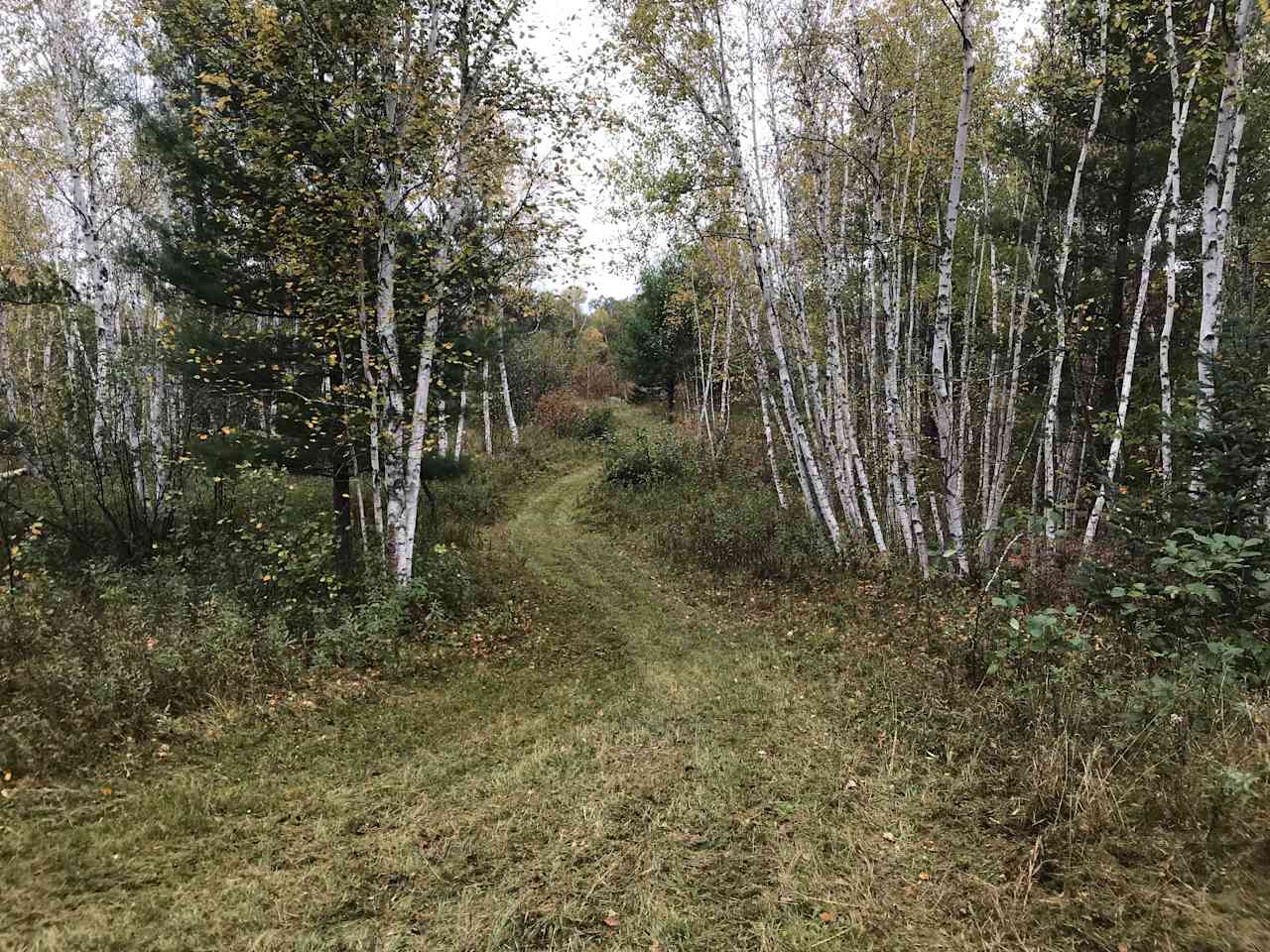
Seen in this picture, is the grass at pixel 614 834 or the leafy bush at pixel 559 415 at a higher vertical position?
the leafy bush at pixel 559 415

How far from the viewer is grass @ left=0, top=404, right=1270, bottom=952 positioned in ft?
8.78

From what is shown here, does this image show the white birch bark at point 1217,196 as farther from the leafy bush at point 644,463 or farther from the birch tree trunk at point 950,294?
the leafy bush at point 644,463

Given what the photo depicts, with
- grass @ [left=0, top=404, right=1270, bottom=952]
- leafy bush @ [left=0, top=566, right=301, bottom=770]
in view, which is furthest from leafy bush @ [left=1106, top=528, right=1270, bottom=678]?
leafy bush @ [left=0, top=566, right=301, bottom=770]

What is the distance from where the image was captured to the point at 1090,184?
1009 cm

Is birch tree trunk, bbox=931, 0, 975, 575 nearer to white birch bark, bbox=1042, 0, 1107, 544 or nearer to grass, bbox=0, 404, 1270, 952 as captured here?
white birch bark, bbox=1042, 0, 1107, 544

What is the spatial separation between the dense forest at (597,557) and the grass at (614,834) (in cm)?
3

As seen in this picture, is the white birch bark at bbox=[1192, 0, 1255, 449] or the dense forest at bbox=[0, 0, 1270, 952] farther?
the white birch bark at bbox=[1192, 0, 1255, 449]

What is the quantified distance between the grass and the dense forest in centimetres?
3

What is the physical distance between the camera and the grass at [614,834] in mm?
2676

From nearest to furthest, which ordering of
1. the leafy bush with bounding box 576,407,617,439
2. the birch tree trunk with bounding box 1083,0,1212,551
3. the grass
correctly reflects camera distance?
the grass
the birch tree trunk with bounding box 1083,0,1212,551
the leafy bush with bounding box 576,407,617,439

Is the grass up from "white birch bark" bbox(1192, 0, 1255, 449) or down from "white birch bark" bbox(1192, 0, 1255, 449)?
down

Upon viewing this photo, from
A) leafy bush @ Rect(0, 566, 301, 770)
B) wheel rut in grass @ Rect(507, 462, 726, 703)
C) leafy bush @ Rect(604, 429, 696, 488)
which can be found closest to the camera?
Answer: leafy bush @ Rect(0, 566, 301, 770)

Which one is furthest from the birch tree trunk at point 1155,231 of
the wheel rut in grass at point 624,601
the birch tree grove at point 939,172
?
the wheel rut in grass at point 624,601

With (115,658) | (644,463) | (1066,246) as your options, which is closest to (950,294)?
(1066,246)
